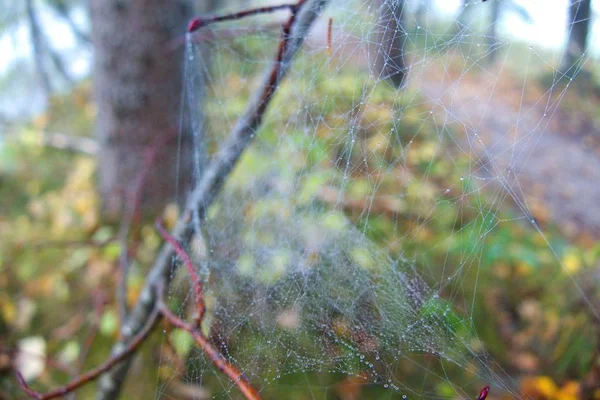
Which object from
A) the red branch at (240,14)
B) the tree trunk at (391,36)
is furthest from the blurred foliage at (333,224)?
the red branch at (240,14)

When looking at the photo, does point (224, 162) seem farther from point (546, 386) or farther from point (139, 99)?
point (546, 386)

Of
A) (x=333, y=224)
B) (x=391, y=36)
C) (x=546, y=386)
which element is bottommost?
(x=546, y=386)

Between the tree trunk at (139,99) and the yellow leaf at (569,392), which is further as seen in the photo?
the tree trunk at (139,99)

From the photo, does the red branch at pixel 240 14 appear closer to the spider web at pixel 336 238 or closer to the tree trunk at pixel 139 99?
the spider web at pixel 336 238

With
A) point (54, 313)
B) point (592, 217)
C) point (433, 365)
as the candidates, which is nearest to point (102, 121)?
point (54, 313)

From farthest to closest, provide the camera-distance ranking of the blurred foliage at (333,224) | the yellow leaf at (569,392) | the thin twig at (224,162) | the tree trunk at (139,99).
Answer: the tree trunk at (139,99)
the yellow leaf at (569,392)
the blurred foliage at (333,224)
the thin twig at (224,162)

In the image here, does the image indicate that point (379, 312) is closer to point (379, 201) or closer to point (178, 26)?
point (379, 201)

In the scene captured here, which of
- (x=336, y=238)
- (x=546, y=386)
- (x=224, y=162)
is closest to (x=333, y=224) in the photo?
(x=336, y=238)

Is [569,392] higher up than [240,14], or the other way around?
[240,14]
